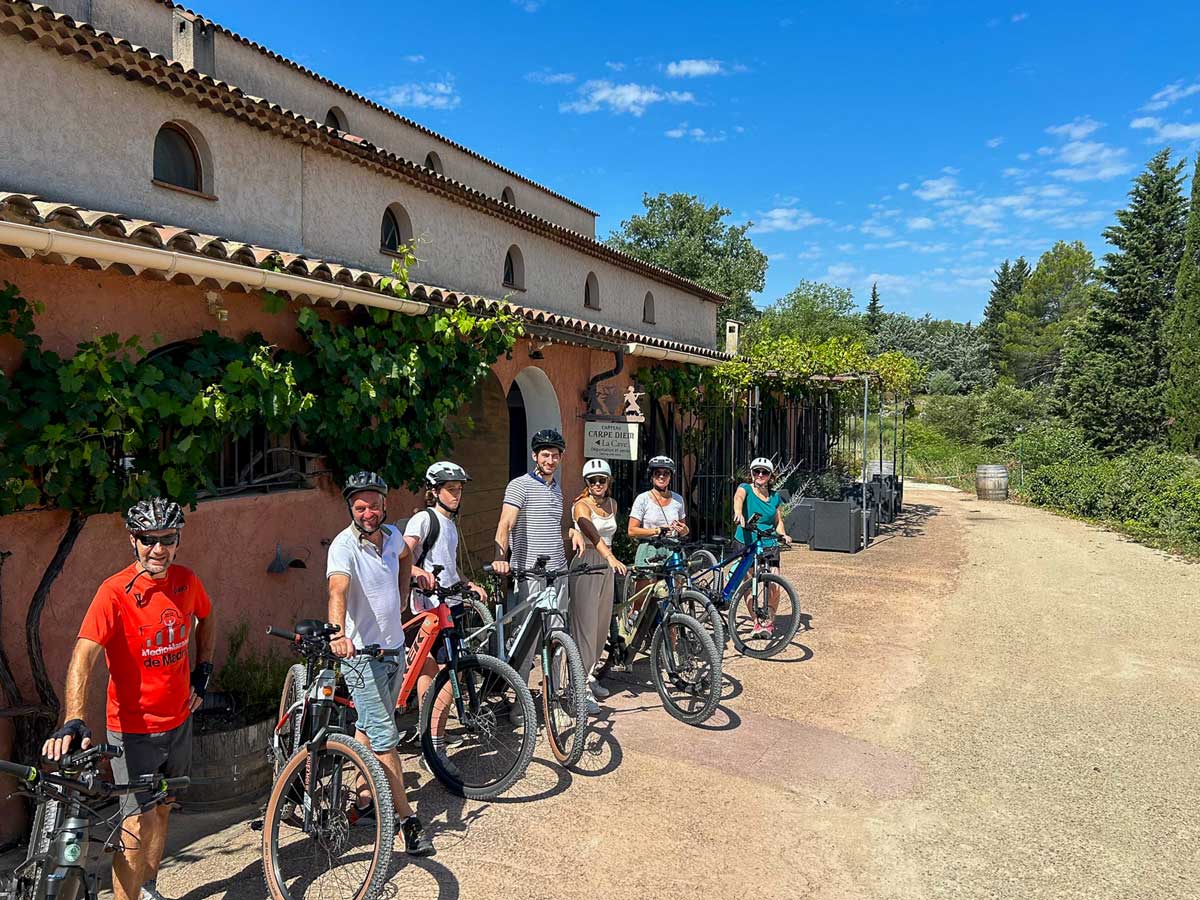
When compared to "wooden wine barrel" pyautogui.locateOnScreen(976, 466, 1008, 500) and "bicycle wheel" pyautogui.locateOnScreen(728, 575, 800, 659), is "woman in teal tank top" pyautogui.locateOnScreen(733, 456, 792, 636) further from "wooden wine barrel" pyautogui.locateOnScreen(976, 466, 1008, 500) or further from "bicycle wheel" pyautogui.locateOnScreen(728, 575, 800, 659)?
"wooden wine barrel" pyautogui.locateOnScreen(976, 466, 1008, 500)

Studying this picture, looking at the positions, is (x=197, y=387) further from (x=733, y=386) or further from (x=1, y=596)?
(x=733, y=386)

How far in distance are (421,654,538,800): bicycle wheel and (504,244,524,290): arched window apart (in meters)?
9.55

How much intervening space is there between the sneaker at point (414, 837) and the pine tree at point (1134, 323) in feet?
86.0

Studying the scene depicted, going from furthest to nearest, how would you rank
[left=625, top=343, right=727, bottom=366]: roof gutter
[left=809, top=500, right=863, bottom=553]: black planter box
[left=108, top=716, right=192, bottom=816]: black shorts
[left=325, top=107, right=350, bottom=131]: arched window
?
[left=325, top=107, right=350, bottom=131]: arched window
[left=809, top=500, right=863, bottom=553]: black planter box
[left=625, top=343, right=727, bottom=366]: roof gutter
[left=108, top=716, right=192, bottom=816]: black shorts

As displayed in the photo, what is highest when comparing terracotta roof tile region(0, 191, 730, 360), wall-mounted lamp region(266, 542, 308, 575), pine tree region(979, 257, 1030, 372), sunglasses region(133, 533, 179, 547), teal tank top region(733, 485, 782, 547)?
pine tree region(979, 257, 1030, 372)

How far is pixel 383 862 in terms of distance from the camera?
3125 mm

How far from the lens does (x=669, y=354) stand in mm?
10461

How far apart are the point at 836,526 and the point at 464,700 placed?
940 centimetres

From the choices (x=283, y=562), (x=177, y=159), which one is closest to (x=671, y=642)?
(x=283, y=562)

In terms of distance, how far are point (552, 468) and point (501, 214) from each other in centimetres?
833

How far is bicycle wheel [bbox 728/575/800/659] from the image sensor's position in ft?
22.9

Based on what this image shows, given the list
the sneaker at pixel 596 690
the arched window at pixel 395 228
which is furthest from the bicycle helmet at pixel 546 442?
the arched window at pixel 395 228

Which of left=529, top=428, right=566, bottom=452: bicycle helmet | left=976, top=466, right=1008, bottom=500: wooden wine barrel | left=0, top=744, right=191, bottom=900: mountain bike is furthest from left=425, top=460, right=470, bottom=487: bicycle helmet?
left=976, top=466, right=1008, bottom=500: wooden wine barrel

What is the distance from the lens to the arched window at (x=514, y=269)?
13266mm
